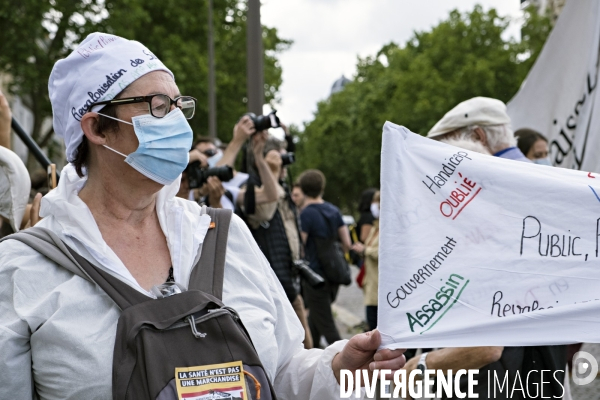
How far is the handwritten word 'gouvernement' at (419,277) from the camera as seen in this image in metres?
2.62

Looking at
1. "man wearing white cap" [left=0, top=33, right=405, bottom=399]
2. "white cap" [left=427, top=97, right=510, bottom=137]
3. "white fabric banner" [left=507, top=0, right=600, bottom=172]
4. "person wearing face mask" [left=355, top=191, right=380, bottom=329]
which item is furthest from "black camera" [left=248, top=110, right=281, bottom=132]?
"man wearing white cap" [left=0, top=33, right=405, bottom=399]

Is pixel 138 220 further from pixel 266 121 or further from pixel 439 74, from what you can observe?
pixel 439 74

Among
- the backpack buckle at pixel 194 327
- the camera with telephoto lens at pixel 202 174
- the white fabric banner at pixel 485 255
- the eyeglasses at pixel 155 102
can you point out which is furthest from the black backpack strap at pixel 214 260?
the camera with telephoto lens at pixel 202 174

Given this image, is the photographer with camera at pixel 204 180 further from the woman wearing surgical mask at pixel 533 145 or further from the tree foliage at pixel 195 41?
the tree foliage at pixel 195 41

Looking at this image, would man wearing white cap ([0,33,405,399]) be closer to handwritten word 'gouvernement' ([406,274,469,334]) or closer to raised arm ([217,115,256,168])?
handwritten word 'gouvernement' ([406,274,469,334])

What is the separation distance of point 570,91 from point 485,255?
3.91 meters

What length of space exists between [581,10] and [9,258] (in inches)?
183

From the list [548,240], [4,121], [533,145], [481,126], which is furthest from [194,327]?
[533,145]

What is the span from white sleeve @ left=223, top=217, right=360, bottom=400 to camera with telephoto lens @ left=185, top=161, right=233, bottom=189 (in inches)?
152

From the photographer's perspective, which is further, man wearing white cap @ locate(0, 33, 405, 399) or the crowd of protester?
the crowd of protester

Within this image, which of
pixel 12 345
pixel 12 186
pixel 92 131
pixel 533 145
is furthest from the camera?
pixel 533 145

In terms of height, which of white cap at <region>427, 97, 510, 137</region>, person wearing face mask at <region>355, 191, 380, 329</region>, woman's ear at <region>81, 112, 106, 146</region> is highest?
white cap at <region>427, 97, 510, 137</region>

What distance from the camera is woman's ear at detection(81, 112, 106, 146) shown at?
8.98 feet

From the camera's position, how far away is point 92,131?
108 inches
